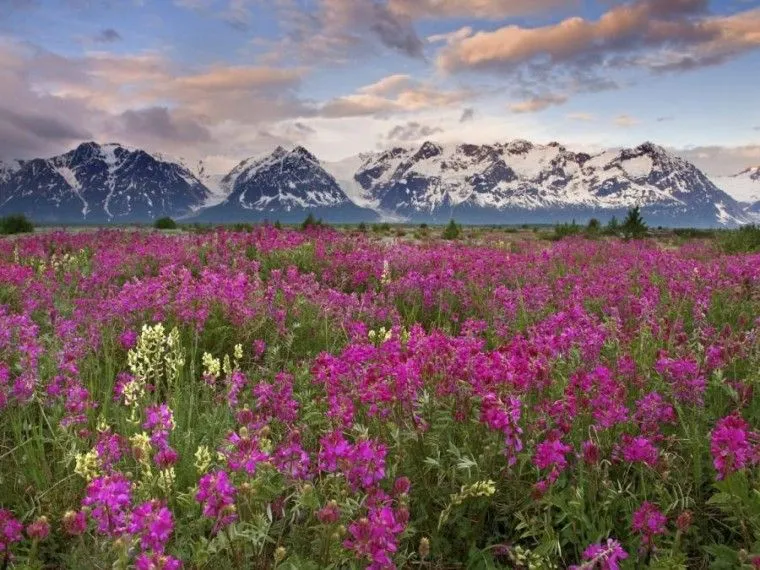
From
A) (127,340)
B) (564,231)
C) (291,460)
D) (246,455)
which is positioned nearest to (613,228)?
(564,231)

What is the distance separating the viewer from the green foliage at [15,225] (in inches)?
878

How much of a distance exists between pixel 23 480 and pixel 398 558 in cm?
240

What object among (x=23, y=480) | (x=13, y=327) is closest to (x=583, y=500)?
(x=23, y=480)

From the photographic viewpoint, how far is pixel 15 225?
22.6m

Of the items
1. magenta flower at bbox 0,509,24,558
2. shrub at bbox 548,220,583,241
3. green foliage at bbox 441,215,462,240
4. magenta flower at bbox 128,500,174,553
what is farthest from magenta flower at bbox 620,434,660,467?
shrub at bbox 548,220,583,241

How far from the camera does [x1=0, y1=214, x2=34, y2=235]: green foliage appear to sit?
2230 centimetres

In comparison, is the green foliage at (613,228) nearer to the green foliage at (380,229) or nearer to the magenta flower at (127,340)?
the green foliage at (380,229)

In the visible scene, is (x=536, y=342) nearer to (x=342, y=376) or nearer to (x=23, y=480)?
(x=342, y=376)

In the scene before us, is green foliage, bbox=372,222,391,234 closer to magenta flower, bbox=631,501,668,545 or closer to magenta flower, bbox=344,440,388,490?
magenta flower, bbox=344,440,388,490

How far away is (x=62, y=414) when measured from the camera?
430 centimetres

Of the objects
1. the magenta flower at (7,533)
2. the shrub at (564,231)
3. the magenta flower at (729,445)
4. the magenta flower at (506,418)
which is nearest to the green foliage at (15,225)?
the shrub at (564,231)

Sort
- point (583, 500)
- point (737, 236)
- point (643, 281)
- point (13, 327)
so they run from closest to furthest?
point (583, 500) → point (13, 327) → point (643, 281) → point (737, 236)

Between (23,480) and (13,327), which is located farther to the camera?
(13,327)

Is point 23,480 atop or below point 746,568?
below
